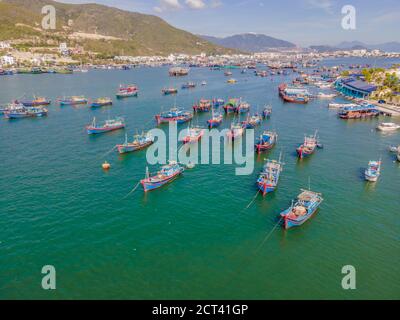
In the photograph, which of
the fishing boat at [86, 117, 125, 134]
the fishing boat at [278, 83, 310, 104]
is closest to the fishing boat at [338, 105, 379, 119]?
the fishing boat at [278, 83, 310, 104]

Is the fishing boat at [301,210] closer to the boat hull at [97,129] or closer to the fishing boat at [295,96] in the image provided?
the boat hull at [97,129]

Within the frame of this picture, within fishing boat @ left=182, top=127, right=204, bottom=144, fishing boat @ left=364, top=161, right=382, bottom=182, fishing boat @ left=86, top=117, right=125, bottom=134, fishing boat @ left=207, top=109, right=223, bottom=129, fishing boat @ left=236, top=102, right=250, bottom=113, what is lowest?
fishing boat @ left=364, top=161, right=382, bottom=182

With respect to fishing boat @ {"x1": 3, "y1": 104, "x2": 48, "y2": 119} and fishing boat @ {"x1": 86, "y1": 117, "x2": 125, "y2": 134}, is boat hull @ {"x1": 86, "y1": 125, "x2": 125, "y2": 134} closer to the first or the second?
fishing boat @ {"x1": 86, "y1": 117, "x2": 125, "y2": 134}

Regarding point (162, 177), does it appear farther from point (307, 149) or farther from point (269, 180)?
point (307, 149)

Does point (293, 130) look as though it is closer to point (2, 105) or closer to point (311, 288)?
point (311, 288)

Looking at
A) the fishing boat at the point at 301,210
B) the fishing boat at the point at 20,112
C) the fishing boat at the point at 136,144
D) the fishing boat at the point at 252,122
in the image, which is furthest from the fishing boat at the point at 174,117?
the fishing boat at the point at 301,210
